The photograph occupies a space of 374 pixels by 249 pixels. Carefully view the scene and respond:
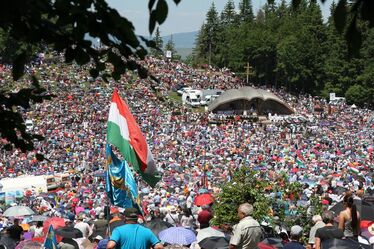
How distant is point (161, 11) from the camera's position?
10.0ft

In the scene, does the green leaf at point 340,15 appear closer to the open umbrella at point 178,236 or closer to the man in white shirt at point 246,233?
the man in white shirt at point 246,233

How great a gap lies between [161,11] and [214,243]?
5754mm

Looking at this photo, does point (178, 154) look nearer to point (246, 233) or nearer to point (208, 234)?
point (208, 234)

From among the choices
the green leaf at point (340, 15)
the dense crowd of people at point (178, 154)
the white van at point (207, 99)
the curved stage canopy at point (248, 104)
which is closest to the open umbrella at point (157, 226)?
the dense crowd of people at point (178, 154)

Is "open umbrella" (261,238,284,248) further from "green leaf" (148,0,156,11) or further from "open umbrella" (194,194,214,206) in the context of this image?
"open umbrella" (194,194,214,206)

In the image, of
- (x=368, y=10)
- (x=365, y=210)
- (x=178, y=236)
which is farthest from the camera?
(x=365, y=210)

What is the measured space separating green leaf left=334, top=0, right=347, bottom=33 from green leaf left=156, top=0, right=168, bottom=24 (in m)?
0.66

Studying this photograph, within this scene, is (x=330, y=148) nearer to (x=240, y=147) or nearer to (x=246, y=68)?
(x=240, y=147)

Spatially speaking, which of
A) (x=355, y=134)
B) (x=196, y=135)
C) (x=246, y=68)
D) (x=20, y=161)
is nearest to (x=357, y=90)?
(x=246, y=68)

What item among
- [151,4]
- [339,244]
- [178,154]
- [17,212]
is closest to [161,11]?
[151,4]

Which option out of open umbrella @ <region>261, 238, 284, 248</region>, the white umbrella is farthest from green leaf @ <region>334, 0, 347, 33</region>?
the white umbrella

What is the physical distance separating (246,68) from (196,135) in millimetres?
32506

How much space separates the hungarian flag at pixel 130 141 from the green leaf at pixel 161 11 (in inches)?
241

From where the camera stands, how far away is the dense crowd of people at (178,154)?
13.7 meters
